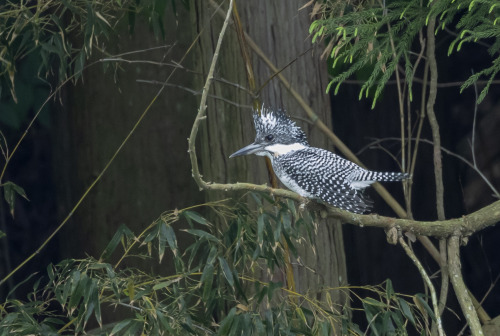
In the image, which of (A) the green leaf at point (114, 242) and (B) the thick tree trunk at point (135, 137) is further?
(B) the thick tree trunk at point (135, 137)

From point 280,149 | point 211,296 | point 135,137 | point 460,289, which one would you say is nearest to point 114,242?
point 211,296

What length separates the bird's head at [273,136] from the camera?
2.63 m

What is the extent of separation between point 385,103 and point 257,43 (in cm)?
99

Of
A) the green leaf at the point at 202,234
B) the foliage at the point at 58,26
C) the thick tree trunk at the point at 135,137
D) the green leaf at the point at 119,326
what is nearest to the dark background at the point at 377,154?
the thick tree trunk at the point at 135,137

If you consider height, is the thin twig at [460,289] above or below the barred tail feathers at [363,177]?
below

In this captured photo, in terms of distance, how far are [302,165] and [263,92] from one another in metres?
0.44

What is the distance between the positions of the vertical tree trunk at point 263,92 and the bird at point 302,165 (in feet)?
0.81

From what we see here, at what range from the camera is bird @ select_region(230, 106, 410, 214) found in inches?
98.3

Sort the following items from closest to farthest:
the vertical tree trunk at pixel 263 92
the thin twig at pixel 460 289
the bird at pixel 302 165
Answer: the thin twig at pixel 460 289, the bird at pixel 302 165, the vertical tree trunk at pixel 263 92

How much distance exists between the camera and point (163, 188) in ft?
12.2

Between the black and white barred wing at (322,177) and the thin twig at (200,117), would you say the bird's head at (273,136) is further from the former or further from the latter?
the thin twig at (200,117)

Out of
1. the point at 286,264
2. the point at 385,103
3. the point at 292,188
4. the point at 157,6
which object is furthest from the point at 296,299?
the point at 385,103

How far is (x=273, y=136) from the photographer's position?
264 cm

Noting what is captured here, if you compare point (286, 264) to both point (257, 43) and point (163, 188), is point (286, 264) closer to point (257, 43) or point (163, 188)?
point (257, 43)
